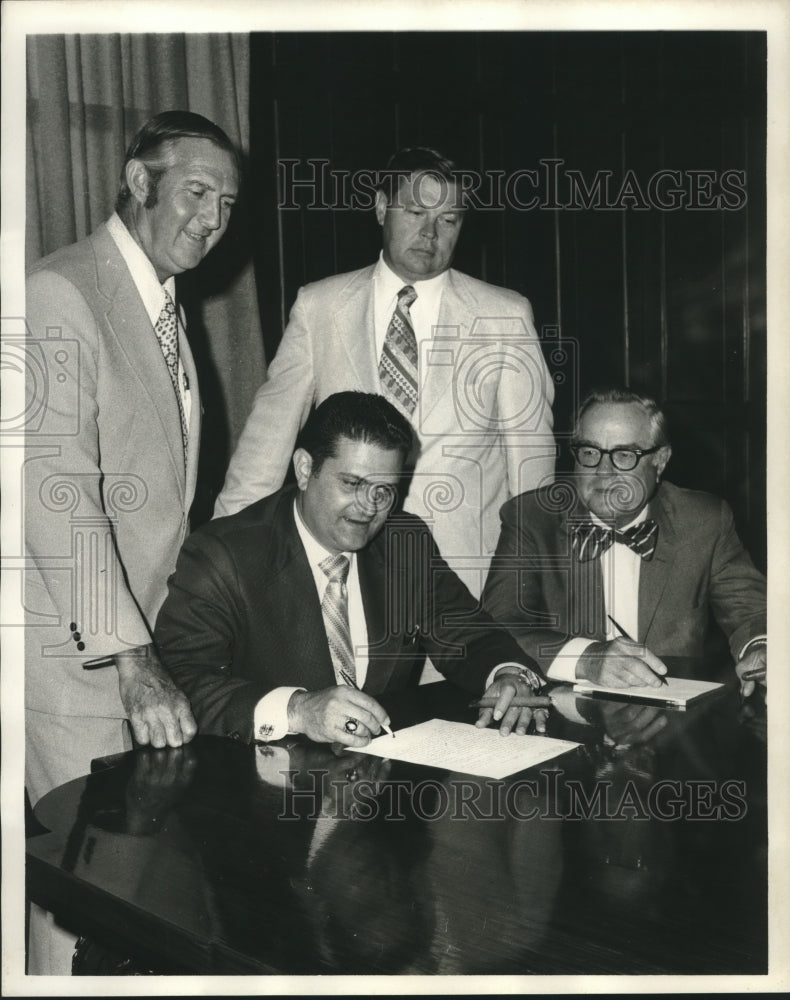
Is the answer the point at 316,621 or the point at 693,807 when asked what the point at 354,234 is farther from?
the point at 693,807

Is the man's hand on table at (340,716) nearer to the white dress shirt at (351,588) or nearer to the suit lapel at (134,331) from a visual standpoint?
the white dress shirt at (351,588)

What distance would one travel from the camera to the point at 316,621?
2236 mm

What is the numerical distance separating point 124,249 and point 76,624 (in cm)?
92

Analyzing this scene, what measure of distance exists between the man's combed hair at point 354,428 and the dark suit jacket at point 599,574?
21.1 inches

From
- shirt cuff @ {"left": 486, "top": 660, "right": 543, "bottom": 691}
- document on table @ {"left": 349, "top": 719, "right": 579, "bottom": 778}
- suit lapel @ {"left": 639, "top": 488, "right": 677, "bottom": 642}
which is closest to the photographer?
document on table @ {"left": 349, "top": 719, "right": 579, "bottom": 778}

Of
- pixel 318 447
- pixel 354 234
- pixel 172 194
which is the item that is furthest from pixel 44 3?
pixel 318 447

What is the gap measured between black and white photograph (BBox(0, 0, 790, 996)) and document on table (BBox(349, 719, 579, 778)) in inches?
0.5

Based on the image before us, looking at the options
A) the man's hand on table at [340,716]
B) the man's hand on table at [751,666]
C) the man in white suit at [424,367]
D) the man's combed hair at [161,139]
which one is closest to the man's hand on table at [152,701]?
the man's hand on table at [340,716]

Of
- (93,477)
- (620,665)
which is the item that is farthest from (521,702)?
(93,477)

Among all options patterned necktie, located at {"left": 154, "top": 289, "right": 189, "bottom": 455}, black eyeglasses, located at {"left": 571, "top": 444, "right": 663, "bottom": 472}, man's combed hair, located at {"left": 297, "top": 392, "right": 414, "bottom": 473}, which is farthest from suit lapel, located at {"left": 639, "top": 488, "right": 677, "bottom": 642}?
patterned necktie, located at {"left": 154, "top": 289, "right": 189, "bottom": 455}

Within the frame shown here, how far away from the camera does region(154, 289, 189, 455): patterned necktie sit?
2.38 meters

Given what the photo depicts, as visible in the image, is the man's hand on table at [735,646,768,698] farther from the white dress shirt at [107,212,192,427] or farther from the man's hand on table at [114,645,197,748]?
the white dress shirt at [107,212,192,427]

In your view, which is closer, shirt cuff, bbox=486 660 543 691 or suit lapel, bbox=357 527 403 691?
shirt cuff, bbox=486 660 543 691

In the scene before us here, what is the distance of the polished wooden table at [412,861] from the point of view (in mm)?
1183
